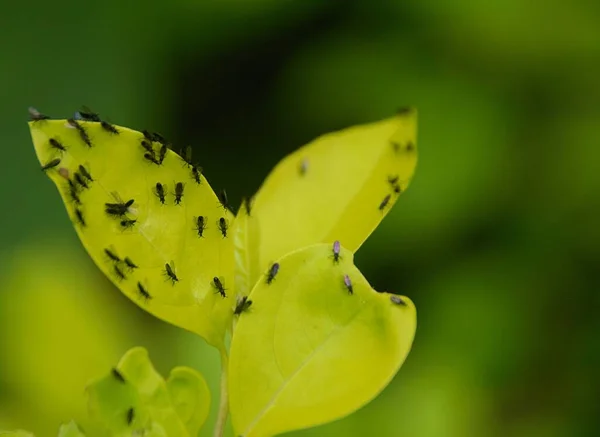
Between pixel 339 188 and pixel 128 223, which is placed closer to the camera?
pixel 128 223

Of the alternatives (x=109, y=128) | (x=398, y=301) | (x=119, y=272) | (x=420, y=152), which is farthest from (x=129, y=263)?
(x=420, y=152)

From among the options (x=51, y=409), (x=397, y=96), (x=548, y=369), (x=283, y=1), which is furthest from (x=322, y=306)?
(x=283, y=1)

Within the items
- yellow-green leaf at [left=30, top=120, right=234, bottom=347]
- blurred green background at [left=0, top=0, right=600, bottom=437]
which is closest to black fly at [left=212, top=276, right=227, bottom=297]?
yellow-green leaf at [left=30, top=120, right=234, bottom=347]

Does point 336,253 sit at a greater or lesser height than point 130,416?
greater

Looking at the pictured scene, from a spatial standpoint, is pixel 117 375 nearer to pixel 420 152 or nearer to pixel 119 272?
pixel 119 272

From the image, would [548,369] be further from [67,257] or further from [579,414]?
[67,257]

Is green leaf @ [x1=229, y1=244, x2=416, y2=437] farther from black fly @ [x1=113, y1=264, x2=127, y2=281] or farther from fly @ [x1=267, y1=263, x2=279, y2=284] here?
black fly @ [x1=113, y1=264, x2=127, y2=281]
